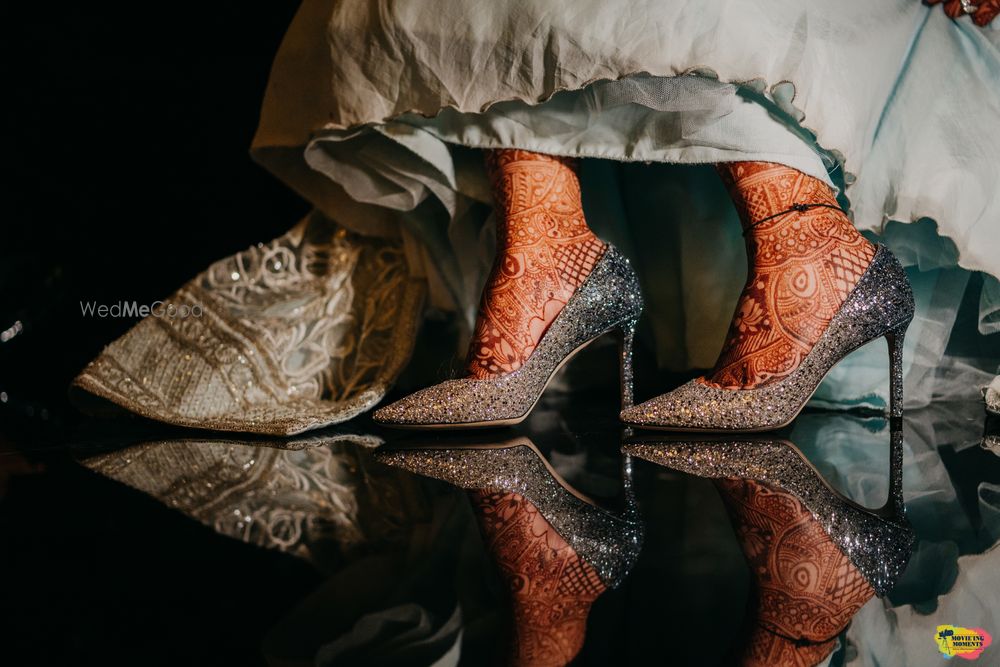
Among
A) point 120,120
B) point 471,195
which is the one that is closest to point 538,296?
point 471,195

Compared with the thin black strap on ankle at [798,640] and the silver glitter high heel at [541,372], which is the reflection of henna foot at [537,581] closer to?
the thin black strap on ankle at [798,640]

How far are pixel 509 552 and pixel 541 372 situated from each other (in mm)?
385

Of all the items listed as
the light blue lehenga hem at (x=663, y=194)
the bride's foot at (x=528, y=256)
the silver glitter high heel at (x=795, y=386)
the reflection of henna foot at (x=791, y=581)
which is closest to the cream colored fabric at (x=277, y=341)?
the light blue lehenga hem at (x=663, y=194)

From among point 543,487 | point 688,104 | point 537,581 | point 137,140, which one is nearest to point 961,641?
point 537,581

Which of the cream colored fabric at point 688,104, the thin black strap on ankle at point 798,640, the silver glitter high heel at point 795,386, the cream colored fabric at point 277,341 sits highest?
the cream colored fabric at point 688,104

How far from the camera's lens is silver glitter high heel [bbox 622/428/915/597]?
0.51 metres

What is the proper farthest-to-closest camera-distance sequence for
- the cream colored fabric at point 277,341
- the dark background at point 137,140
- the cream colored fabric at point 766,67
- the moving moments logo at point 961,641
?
the dark background at point 137,140 → the cream colored fabric at point 277,341 → the cream colored fabric at point 766,67 → the moving moments logo at point 961,641

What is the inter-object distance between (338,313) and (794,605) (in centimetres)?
81

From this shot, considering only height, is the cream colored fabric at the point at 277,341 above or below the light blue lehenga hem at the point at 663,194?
below

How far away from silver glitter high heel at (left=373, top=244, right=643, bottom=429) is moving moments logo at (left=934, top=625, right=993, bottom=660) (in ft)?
1.66

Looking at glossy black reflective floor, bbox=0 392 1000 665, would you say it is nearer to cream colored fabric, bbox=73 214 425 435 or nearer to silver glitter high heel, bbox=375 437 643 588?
A: silver glitter high heel, bbox=375 437 643 588

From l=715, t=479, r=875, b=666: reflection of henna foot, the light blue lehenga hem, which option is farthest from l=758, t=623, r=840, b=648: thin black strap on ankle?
the light blue lehenga hem

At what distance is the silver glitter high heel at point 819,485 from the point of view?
51cm

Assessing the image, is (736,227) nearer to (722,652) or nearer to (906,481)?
(906,481)
